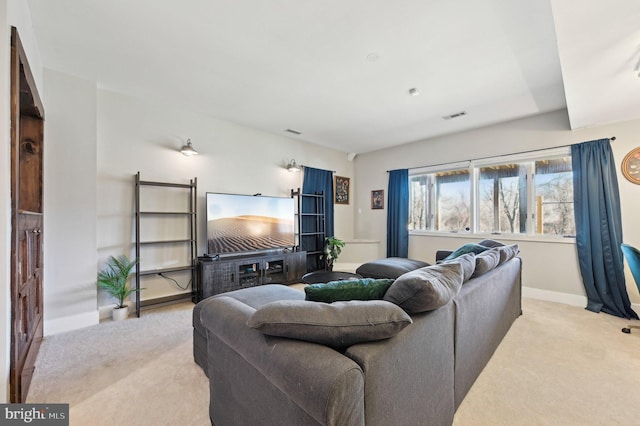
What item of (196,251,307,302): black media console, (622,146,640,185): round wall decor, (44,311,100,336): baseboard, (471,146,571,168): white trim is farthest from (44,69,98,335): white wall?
(622,146,640,185): round wall decor

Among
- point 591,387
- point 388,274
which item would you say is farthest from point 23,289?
point 591,387

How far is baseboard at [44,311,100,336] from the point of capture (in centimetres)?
252

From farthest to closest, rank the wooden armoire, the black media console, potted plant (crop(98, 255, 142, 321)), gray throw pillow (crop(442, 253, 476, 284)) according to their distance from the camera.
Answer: the black media console, potted plant (crop(98, 255, 142, 321)), gray throw pillow (crop(442, 253, 476, 284)), the wooden armoire

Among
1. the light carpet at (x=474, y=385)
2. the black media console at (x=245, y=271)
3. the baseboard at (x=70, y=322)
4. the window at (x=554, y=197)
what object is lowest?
the light carpet at (x=474, y=385)

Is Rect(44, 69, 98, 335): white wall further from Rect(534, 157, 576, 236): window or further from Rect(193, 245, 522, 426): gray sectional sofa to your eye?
Rect(534, 157, 576, 236): window

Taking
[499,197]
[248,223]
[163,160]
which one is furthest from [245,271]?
[499,197]

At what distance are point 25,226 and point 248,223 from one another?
234 centimetres

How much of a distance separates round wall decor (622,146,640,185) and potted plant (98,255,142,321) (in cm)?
578

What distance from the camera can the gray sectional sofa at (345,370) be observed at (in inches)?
30.5

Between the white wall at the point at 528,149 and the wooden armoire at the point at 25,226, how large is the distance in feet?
16.0

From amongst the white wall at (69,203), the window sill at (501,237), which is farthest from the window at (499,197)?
the white wall at (69,203)

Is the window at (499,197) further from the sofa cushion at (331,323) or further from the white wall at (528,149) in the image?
the sofa cushion at (331,323)

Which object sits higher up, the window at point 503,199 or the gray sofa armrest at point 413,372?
the window at point 503,199

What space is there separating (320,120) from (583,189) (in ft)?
11.6
